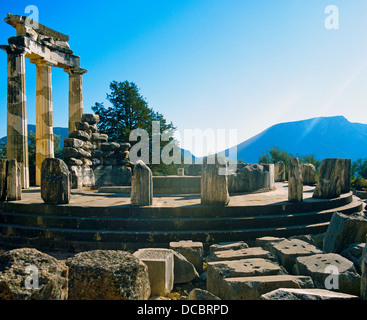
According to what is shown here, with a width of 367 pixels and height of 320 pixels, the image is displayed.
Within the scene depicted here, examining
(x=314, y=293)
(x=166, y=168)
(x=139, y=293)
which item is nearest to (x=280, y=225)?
(x=314, y=293)

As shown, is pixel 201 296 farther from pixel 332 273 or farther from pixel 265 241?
pixel 265 241

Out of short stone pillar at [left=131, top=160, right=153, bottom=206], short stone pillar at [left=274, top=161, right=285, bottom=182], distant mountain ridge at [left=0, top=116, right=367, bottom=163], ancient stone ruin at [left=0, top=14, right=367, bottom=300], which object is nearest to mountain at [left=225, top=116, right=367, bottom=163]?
distant mountain ridge at [left=0, top=116, right=367, bottom=163]

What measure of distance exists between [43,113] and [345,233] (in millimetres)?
16239

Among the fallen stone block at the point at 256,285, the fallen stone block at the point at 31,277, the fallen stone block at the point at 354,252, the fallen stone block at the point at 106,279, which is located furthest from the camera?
the fallen stone block at the point at 354,252

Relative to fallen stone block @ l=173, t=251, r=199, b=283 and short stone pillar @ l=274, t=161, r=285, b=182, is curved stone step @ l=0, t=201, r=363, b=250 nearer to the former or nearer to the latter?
fallen stone block @ l=173, t=251, r=199, b=283

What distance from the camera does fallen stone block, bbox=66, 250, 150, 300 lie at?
3.04 metres

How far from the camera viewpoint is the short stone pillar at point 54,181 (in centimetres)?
685

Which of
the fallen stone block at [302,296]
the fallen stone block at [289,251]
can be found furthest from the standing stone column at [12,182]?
the fallen stone block at [302,296]

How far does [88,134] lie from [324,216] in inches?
437

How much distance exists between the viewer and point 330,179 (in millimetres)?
8398

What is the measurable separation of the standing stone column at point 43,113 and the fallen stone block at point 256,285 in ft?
49.6

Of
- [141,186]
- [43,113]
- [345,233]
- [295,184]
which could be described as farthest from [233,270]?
[43,113]

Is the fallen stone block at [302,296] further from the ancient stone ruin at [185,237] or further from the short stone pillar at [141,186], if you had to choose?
the short stone pillar at [141,186]

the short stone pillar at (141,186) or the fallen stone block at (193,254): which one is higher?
the short stone pillar at (141,186)
